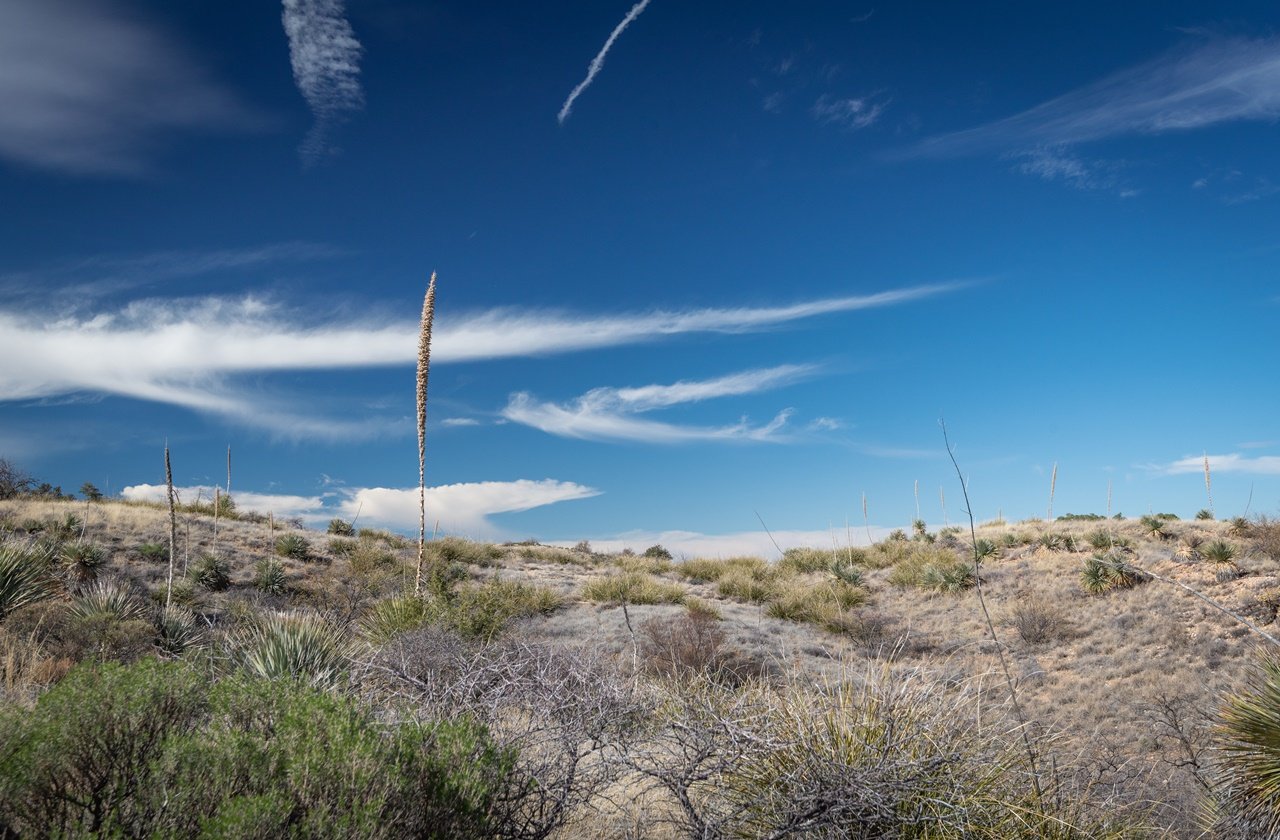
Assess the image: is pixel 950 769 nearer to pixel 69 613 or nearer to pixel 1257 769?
pixel 1257 769

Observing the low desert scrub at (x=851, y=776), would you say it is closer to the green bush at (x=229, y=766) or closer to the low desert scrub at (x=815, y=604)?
the green bush at (x=229, y=766)

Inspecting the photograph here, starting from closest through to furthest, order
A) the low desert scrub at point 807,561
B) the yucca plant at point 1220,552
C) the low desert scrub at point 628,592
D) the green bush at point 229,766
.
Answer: the green bush at point 229,766 → the low desert scrub at point 628,592 → the yucca plant at point 1220,552 → the low desert scrub at point 807,561

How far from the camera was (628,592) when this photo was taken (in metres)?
19.5

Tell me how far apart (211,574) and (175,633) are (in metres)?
7.98

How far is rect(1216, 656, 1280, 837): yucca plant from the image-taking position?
7.07 metres

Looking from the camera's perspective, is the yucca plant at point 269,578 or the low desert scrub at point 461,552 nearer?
the yucca plant at point 269,578

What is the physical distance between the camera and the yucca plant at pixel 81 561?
1756cm

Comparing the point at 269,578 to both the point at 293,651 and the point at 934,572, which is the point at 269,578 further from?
the point at 934,572

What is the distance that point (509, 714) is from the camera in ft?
21.2

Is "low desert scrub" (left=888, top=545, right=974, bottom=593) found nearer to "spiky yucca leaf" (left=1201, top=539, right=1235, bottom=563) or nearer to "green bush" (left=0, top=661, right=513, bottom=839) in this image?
"spiky yucca leaf" (left=1201, top=539, right=1235, bottom=563)

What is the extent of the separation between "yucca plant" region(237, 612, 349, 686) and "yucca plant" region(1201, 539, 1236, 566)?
2150 centimetres

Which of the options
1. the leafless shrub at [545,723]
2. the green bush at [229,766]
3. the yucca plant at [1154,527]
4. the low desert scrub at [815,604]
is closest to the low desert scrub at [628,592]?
the low desert scrub at [815,604]

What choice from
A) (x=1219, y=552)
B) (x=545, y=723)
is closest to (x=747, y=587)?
(x=1219, y=552)

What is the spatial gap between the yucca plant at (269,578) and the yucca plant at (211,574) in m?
0.71
